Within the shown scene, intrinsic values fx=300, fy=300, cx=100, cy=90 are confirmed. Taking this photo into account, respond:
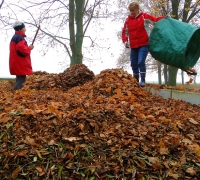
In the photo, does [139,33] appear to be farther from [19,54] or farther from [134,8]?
[19,54]

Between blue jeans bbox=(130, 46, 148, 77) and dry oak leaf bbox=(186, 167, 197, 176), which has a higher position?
blue jeans bbox=(130, 46, 148, 77)

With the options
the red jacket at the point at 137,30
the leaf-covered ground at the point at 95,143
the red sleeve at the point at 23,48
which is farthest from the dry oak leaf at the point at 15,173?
the red jacket at the point at 137,30

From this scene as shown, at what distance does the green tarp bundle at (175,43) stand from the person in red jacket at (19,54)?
9.01 ft

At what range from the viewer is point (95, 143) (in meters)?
3.00

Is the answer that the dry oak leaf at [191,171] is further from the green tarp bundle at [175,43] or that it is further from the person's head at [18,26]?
the person's head at [18,26]

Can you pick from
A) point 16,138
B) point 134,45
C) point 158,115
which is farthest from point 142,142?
point 134,45

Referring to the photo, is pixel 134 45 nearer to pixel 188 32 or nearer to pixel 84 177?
pixel 188 32

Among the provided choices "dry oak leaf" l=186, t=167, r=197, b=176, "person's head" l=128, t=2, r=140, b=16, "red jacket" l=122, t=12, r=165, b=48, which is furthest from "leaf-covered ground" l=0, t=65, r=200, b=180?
"person's head" l=128, t=2, r=140, b=16

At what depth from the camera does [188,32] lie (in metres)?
5.77

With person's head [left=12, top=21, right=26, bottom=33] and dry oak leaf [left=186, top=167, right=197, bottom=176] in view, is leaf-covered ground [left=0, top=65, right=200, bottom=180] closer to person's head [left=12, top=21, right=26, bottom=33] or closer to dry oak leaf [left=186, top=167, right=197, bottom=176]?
dry oak leaf [left=186, top=167, right=197, bottom=176]

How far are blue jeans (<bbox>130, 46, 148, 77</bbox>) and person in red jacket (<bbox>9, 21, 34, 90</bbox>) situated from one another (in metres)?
2.30

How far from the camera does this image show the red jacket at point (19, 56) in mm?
6598

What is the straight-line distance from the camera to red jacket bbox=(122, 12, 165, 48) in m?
6.37

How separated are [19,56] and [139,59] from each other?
2.66 metres
